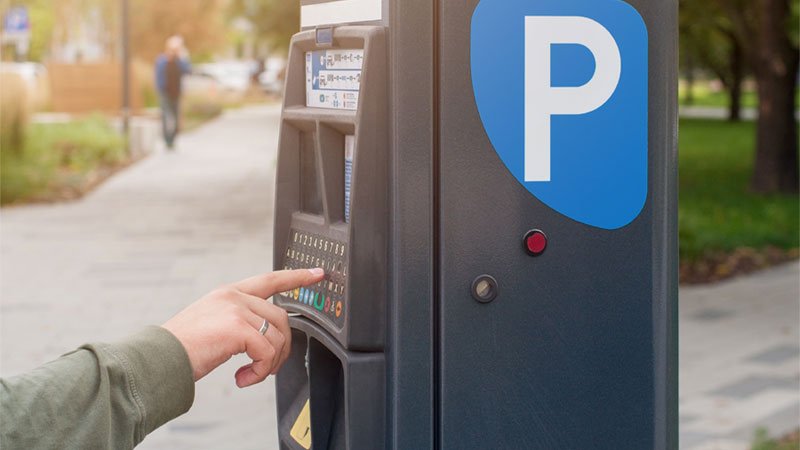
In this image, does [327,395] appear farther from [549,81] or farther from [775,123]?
[775,123]

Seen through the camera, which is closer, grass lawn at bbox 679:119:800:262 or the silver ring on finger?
the silver ring on finger

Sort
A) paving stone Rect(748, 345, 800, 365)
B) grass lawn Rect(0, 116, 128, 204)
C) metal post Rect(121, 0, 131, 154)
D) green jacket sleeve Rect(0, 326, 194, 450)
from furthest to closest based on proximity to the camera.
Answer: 1. metal post Rect(121, 0, 131, 154)
2. grass lawn Rect(0, 116, 128, 204)
3. paving stone Rect(748, 345, 800, 365)
4. green jacket sleeve Rect(0, 326, 194, 450)

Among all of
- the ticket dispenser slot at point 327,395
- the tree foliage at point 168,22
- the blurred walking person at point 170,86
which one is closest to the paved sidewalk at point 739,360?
the ticket dispenser slot at point 327,395

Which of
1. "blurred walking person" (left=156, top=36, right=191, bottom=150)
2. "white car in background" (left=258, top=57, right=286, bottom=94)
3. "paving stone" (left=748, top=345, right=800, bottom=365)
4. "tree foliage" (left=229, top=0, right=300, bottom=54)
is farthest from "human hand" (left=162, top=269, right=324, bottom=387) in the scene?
"white car in background" (left=258, top=57, right=286, bottom=94)

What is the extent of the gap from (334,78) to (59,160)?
16.9 m

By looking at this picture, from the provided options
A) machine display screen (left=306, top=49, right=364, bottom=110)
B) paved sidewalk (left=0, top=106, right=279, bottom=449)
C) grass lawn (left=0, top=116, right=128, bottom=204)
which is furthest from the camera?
grass lawn (left=0, top=116, right=128, bottom=204)

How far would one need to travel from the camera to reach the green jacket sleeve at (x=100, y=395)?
170 centimetres

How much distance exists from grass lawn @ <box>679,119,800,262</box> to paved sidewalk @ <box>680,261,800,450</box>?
82cm

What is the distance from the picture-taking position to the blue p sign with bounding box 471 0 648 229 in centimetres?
240

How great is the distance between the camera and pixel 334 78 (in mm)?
2588

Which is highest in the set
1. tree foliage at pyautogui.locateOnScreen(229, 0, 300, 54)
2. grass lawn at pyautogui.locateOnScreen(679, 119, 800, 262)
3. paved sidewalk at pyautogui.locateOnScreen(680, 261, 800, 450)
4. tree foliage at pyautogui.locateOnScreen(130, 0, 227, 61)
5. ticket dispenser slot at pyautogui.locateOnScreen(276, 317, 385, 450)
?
tree foliage at pyautogui.locateOnScreen(130, 0, 227, 61)

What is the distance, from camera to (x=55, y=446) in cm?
173

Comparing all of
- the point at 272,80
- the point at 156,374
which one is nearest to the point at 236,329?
the point at 156,374

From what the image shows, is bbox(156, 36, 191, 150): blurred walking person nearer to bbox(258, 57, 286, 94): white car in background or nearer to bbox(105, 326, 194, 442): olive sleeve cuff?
bbox(105, 326, 194, 442): olive sleeve cuff
